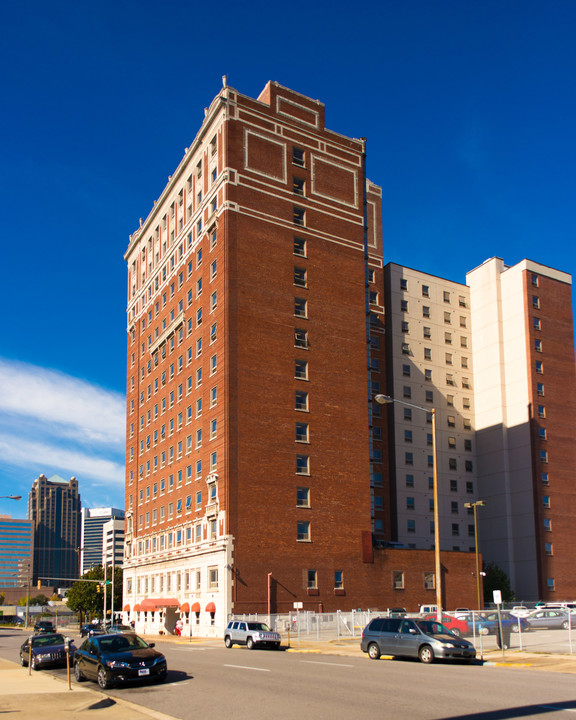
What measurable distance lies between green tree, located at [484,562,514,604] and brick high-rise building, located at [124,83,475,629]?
33.6ft

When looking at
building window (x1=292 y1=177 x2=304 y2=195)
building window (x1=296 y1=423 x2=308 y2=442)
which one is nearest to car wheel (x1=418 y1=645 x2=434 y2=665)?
building window (x1=296 y1=423 x2=308 y2=442)

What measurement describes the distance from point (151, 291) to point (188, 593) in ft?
129

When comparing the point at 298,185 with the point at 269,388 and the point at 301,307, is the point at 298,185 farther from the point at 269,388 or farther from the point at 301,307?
the point at 269,388

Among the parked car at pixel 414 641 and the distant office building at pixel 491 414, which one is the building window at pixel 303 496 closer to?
the distant office building at pixel 491 414

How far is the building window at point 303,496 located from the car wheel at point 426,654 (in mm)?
35030

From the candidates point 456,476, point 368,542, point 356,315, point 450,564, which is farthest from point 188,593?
point 456,476

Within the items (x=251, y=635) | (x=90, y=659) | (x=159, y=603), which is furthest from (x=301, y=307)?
(x=90, y=659)

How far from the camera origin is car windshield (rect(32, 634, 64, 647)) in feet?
110

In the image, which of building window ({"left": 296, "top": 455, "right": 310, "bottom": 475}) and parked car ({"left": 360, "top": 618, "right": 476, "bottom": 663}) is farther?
building window ({"left": 296, "top": 455, "right": 310, "bottom": 475})

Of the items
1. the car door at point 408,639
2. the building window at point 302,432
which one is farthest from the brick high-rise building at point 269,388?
the car door at point 408,639

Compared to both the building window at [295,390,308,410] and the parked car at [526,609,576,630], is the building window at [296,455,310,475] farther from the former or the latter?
the parked car at [526,609,576,630]

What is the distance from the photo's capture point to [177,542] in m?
74.2

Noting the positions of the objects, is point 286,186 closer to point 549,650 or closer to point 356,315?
point 356,315

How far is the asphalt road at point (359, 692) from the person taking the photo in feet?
55.3
